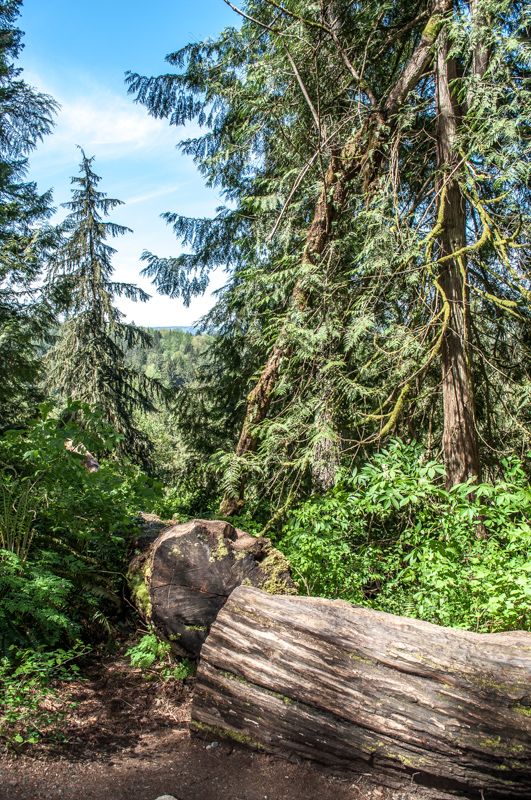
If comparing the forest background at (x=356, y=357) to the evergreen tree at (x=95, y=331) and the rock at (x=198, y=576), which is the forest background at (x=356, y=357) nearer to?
the rock at (x=198, y=576)

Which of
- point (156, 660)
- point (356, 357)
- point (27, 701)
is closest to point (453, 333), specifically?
point (356, 357)

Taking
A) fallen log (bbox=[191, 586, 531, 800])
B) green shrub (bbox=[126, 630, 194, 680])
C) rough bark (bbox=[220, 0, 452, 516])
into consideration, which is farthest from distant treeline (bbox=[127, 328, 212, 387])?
fallen log (bbox=[191, 586, 531, 800])

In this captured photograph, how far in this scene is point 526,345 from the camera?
5797 millimetres

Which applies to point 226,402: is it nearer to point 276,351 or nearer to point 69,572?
point 276,351

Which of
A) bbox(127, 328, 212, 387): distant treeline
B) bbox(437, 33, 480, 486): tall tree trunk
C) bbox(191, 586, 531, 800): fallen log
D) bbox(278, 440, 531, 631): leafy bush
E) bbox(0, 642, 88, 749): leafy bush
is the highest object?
bbox(127, 328, 212, 387): distant treeline

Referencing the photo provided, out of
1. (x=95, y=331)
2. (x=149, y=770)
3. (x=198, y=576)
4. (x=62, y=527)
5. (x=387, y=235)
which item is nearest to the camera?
(x=149, y=770)

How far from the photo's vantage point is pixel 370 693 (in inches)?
119

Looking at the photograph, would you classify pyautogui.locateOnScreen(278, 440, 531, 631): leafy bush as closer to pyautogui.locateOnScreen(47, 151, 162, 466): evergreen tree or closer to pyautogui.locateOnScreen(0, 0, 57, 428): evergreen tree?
pyautogui.locateOnScreen(0, 0, 57, 428): evergreen tree

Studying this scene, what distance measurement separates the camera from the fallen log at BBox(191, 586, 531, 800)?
9.22ft

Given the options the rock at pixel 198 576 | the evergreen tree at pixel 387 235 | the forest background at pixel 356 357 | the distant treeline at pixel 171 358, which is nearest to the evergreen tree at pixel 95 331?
the forest background at pixel 356 357

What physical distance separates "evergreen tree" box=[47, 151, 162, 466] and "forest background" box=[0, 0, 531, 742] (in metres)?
4.41

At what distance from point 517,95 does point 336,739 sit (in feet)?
18.0

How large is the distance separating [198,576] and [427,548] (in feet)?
6.45

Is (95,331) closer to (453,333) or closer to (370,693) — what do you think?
(453,333)
